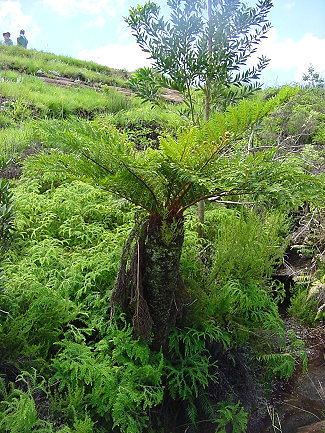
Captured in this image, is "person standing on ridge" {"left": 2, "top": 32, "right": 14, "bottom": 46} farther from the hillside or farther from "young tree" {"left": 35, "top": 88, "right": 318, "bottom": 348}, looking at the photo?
"young tree" {"left": 35, "top": 88, "right": 318, "bottom": 348}

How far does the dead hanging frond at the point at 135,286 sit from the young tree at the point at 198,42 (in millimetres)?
1659

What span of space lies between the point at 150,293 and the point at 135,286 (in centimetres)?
14

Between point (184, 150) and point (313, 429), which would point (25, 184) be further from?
point (313, 429)

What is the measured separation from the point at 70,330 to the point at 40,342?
20 cm

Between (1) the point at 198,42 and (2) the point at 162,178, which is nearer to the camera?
(2) the point at 162,178

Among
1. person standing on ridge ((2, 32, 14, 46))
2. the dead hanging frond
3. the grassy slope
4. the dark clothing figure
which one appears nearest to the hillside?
the dead hanging frond

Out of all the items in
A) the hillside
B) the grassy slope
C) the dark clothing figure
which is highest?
the dark clothing figure

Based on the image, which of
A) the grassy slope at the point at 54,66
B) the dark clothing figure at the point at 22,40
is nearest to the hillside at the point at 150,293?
the grassy slope at the point at 54,66

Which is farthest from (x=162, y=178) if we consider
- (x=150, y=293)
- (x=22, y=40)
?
(x=22, y=40)

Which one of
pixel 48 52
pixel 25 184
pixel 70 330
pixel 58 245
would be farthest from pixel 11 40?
pixel 70 330

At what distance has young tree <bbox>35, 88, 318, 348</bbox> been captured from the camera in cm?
263

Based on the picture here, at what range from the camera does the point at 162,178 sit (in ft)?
8.85

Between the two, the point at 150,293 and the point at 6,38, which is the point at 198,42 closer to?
the point at 150,293

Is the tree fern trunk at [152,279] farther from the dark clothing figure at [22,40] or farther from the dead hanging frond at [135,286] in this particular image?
the dark clothing figure at [22,40]
